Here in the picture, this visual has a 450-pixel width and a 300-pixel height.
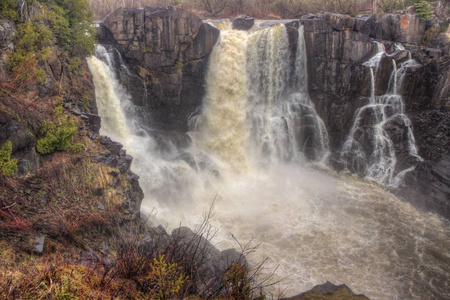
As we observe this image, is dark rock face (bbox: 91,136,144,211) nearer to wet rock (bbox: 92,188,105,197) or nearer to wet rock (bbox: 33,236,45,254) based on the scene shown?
wet rock (bbox: 92,188,105,197)

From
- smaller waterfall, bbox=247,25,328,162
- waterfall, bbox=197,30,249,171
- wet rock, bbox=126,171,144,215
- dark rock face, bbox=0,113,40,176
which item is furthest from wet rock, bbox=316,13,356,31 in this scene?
dark rock face, bbox=0,113,40,176

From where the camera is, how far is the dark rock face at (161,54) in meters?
19.4

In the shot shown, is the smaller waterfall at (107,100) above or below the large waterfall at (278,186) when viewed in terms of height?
above

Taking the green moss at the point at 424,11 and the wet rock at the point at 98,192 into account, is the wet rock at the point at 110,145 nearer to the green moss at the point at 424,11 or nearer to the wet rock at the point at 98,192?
the wet rock at the point at 98,192

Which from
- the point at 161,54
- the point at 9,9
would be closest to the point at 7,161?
the point at 9,9

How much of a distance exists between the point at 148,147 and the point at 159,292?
14.0 meters

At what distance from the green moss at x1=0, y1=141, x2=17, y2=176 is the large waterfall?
3886 millimetres

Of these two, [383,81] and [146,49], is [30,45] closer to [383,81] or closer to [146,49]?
[146,49]

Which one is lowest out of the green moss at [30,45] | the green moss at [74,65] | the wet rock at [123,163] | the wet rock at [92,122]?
the wet rock at [123,163]

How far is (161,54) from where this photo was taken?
20.2m

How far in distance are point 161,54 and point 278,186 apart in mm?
11536

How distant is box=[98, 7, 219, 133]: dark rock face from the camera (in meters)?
19.4

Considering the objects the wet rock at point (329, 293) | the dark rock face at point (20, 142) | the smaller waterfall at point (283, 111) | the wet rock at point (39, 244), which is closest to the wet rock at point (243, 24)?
the smaller waterfall at point (283, 111)

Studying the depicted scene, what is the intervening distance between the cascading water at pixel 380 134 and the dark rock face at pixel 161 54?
11594 mm
